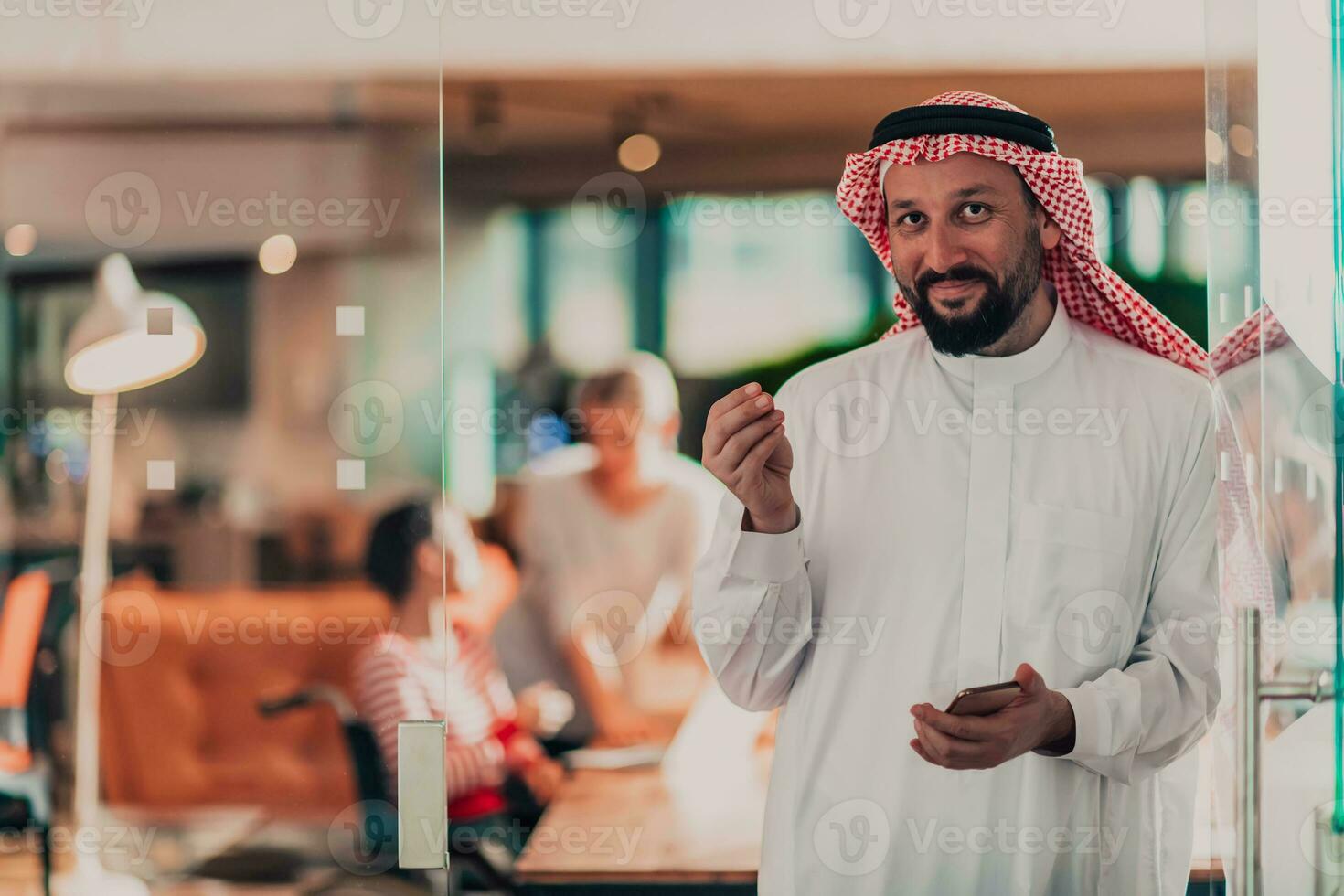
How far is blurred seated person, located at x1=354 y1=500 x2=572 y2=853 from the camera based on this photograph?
1652mm

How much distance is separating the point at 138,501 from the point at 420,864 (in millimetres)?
596

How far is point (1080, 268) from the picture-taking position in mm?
1569

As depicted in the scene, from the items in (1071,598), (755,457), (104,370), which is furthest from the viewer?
(104,370)

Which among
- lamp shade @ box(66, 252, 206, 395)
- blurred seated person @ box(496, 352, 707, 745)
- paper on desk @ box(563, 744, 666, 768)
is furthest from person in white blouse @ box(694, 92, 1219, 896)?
lamp shade @ box(66, 252, 206, 395)

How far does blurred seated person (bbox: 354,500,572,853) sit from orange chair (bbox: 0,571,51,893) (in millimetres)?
429

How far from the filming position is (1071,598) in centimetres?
154

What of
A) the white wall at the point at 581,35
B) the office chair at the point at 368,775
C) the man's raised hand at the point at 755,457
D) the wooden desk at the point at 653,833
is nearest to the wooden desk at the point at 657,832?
the wooden desk at the point at 653,833

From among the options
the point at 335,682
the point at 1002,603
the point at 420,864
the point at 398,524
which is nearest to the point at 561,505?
the point at 398,524

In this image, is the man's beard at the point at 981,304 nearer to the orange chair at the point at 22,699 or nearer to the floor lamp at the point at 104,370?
the floor lamp at the point at 104,370

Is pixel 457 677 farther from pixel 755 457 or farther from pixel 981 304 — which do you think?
pixel 981 304

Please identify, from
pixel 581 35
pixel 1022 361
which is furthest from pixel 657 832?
pixel 581 35

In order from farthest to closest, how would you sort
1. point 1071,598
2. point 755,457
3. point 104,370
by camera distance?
point 104,370
point 1071,598
point 755,457

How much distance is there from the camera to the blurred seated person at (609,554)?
1.69 m

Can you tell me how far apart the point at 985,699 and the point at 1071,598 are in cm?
18
